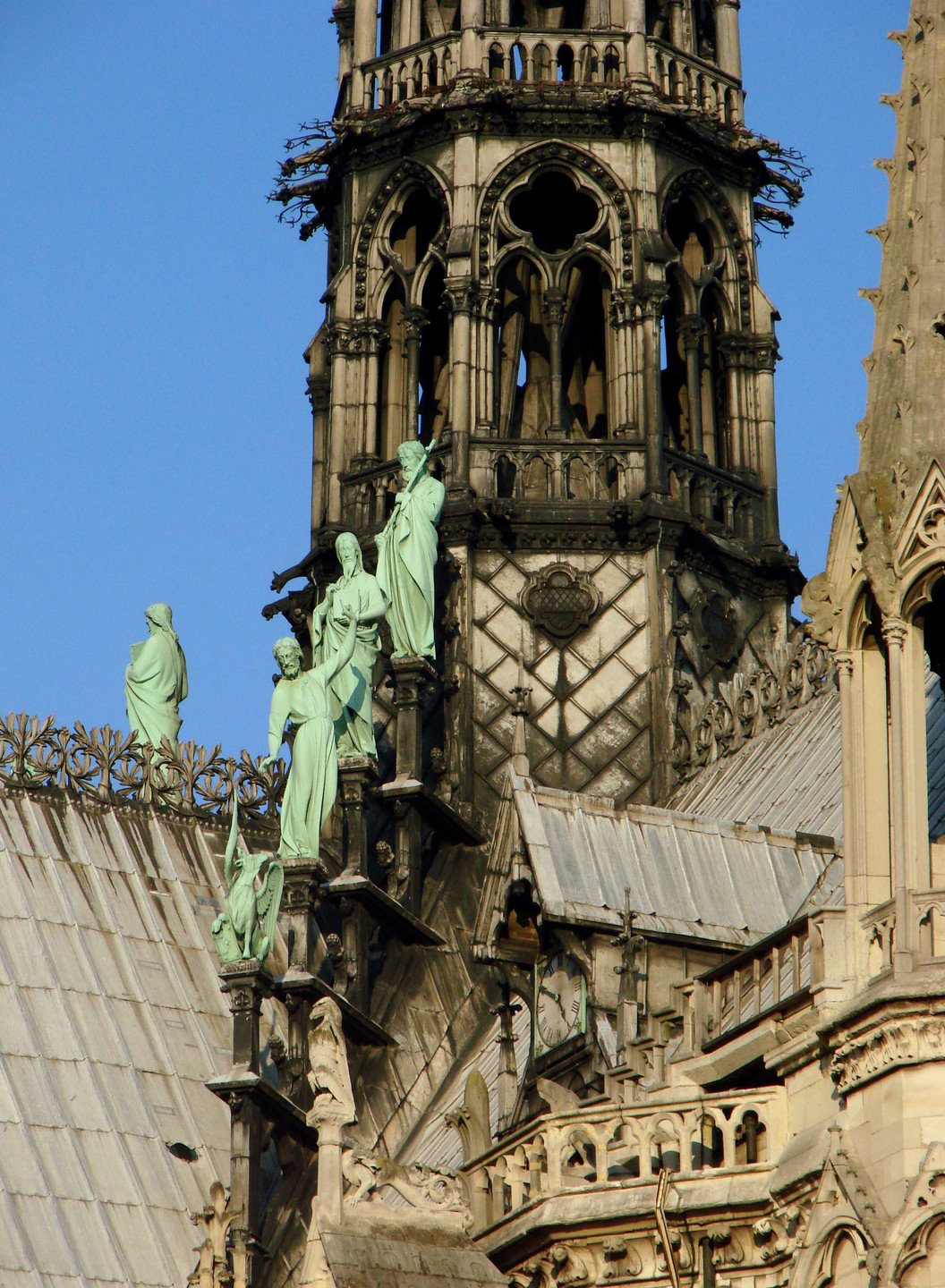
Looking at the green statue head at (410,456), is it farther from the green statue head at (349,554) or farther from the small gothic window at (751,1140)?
the small gothic window at (751,1140)

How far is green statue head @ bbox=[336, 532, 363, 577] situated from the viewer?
4903 cm

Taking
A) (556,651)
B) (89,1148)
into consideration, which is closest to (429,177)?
(556,651)

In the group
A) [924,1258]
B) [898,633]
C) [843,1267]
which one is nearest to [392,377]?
[898,633]

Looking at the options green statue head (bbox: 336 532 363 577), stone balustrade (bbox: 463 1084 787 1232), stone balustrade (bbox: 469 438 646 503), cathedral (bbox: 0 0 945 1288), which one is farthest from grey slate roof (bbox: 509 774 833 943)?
stone balustrade (bbox: 469 438 646 503)

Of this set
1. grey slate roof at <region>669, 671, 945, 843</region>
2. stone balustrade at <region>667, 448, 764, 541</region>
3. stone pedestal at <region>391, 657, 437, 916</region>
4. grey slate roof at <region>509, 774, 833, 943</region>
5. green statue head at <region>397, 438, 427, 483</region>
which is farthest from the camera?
stone balustrade at <region>667, 448, 764, 541</region>

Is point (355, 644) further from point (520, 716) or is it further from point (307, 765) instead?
point (307, 765)

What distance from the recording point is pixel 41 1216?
43.7 meters

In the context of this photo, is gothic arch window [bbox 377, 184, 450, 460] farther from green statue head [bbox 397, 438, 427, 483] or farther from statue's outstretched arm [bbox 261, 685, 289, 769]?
statue's outstretched arm [bbox 261, 685, 289, 769]

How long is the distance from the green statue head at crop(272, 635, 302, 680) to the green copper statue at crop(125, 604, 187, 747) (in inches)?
204

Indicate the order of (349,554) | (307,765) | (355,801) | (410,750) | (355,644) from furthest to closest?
(349,554) < (410,750) < (355,644) < (355,801) < (307,765)

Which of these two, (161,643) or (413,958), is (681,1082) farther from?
(161,643)

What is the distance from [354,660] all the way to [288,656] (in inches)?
79.9

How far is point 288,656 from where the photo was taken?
4644 centimetres

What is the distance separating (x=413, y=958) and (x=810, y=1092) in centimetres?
1998
